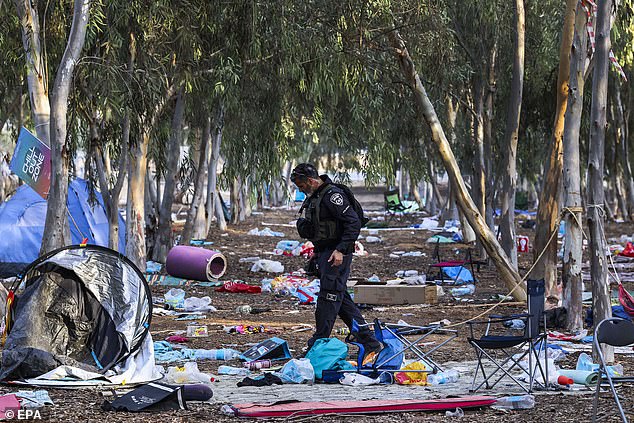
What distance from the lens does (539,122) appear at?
21.9 metres

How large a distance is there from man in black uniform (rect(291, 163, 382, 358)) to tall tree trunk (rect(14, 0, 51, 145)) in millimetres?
4111

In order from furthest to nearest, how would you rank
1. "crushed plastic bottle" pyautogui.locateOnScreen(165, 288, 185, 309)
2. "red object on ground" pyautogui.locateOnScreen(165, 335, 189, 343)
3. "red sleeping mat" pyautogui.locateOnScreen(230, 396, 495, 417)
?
1. "crushed plastic bottle" pyautogui.locateOnScreen(165, 288, 185, 309)
2. "red object on ground" pyautogui.locateOnScreen(165, 335, 189, 343)
3. "red sleeping mat" pyautogui.locateOnScreen(230, 396, 495, 417)

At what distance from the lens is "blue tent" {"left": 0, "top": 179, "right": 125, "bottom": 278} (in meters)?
17.9

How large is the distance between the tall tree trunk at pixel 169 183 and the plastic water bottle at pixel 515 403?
446 inches

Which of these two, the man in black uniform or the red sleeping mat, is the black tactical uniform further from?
the red sleeping mat

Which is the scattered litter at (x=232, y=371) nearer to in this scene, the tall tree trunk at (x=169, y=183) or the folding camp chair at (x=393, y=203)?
the tall tree trunk at (x=169, y=183)

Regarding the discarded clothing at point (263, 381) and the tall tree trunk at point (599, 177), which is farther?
the tall tree trunk at point (599, 177)

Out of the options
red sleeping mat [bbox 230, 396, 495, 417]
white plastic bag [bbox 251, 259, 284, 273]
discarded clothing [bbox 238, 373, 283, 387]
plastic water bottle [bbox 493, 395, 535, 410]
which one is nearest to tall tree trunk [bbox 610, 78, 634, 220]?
white plastic bag [bbox 251, 259, 284, 273]

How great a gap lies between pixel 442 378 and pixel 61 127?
5.21 metres

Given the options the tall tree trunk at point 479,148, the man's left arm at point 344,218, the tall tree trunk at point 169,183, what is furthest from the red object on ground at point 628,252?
the man's left arm at point 344,218

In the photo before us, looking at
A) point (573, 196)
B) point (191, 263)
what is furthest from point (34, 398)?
point (191, 263)

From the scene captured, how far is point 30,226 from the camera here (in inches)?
725

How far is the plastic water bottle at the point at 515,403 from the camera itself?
6895mm

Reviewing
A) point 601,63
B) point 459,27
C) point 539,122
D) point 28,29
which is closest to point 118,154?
point 28,29
